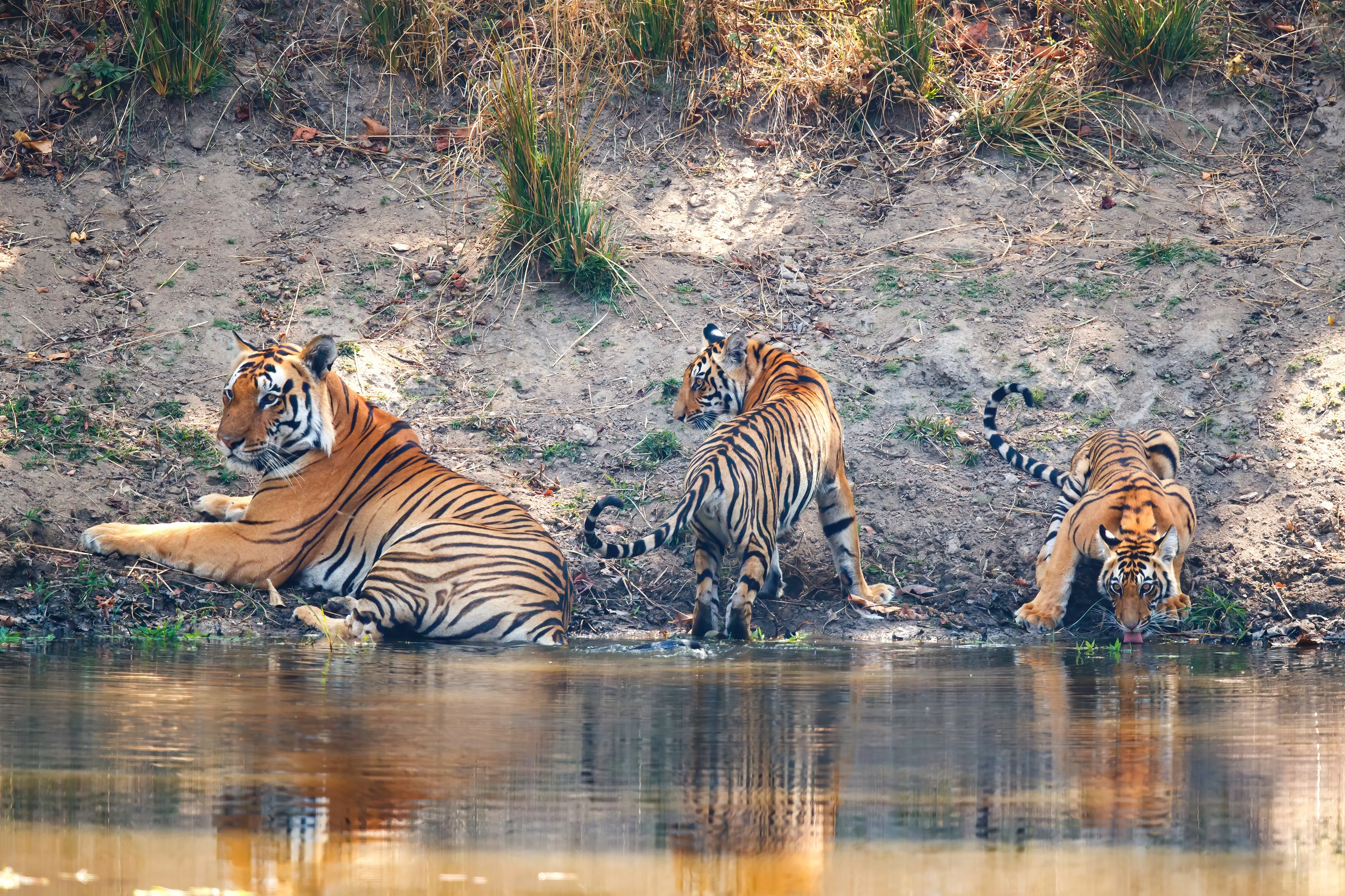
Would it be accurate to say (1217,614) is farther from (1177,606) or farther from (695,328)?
(695,328)

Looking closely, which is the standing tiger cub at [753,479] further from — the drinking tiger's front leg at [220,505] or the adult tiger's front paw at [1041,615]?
the drinking tiger's front leg at [220,505]

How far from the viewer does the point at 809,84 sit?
34.8 ft

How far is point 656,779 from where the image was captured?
3.30m

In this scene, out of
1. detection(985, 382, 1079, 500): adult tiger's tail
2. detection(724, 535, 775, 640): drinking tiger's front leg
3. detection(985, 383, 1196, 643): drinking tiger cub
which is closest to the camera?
detection(724, 535, 775, 640): drinking tiger's front leg

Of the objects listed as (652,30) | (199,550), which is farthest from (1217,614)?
(652,30)

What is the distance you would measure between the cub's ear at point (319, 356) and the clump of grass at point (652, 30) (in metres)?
4.77

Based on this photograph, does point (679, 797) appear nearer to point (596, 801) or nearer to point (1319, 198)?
point (596, 801)

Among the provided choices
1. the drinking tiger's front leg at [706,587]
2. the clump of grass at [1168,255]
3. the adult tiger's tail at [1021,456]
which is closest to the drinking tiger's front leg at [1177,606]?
the adult tiger's tail at [1021,456]

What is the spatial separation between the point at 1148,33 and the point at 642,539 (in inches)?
258

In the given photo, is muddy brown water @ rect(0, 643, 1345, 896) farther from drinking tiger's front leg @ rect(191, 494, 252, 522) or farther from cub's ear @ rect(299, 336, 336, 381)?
cub's ear @ rect(299, 336, 336, 381)

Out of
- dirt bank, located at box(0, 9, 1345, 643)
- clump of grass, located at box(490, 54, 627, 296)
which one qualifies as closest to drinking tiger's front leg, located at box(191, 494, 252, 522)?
dirt bank, located at box(0, 9, 1345, 643)

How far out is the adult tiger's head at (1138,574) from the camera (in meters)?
6.57

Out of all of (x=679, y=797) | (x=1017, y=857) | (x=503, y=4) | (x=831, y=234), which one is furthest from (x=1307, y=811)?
(x=503, y=4)

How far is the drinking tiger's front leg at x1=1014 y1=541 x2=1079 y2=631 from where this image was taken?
268 inches
